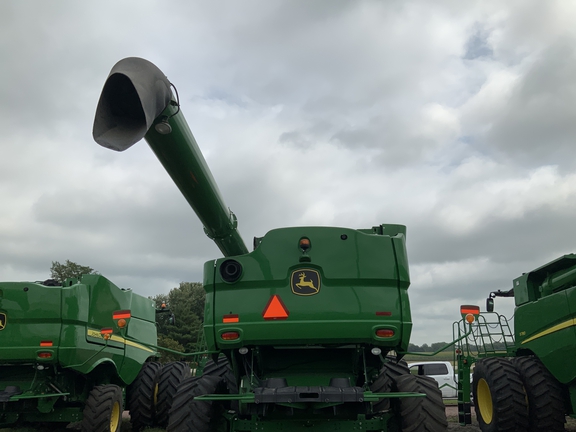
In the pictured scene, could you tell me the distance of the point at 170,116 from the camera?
4.85 m

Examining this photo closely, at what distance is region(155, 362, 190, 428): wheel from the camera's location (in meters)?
11.7

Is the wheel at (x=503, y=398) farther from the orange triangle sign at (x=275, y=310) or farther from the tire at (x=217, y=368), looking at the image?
the orange triangle sign at (x=275, y=310)

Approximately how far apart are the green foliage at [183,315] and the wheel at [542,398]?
35704 millimetres

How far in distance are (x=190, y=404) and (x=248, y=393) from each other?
2.52 ft

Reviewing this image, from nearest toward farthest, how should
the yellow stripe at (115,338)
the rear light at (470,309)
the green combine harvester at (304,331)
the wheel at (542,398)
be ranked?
the green combine harvester at (304,331)
the rear light at (470,309)
the wheel at (542,398)
the yellow stripe at (115,338)

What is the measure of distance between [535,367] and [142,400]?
307 inches

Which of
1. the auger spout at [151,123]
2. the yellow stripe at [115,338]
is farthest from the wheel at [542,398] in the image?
the yellow stripe at [115,338]

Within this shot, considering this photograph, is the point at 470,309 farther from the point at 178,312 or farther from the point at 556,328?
the point at 178,312

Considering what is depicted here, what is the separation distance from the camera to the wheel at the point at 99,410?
28.7 ft

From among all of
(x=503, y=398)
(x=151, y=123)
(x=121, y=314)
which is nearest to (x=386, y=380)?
(x=503, y=398)

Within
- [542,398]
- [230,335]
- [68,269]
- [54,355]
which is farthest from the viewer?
[68,269]

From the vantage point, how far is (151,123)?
4.35 meters

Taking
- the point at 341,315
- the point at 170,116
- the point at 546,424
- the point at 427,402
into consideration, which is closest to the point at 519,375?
the point at 546,424

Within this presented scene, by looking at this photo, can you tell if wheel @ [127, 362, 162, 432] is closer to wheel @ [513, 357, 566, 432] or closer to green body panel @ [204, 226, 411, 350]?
green body panel @ [204, 226, 411, 350]
